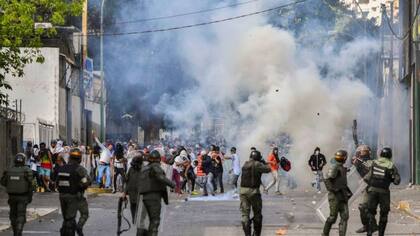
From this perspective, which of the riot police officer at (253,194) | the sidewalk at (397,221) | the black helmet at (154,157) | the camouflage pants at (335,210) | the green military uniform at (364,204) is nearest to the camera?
the black helmet at (154,157)

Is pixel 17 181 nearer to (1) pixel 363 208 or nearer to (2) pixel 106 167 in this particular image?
(1) pixel 363 208

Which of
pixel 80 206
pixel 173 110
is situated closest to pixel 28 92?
pixel 173 110

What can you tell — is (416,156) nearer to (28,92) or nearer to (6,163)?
(6,163)

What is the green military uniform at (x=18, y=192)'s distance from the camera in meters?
17.5

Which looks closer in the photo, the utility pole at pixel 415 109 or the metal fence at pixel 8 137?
the metal fence at pixel 8 137

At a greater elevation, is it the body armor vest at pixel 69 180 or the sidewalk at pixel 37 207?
the body armor vest at pixel 69 180

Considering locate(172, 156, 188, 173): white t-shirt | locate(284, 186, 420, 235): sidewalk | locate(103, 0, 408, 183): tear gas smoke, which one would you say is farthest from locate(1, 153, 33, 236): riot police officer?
locate(103, 0, 408, 183): tear gas smoke

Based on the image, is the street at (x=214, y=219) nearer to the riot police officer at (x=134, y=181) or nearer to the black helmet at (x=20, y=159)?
the riot police officer at (x=134, y=181)

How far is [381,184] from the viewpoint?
17625 millimetres

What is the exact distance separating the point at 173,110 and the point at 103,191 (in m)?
22.1

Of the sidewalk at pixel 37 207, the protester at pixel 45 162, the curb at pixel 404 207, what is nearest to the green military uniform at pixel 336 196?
the curb at pixel 404 207

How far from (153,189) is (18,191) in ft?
8.66

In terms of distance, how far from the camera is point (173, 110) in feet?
184

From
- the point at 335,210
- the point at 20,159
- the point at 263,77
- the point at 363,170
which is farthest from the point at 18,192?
the point at 263,77
